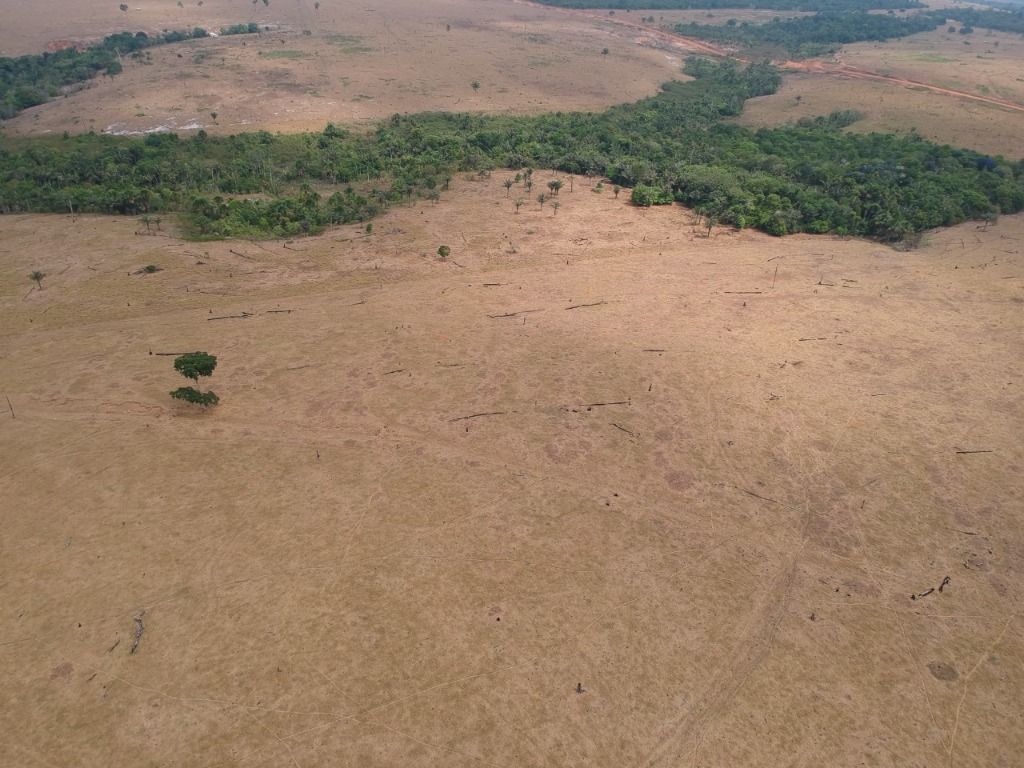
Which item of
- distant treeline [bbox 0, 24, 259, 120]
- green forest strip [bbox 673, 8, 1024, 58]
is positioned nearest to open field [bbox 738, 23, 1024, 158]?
green forest strip [bbox 673, 8, 1024, 58]

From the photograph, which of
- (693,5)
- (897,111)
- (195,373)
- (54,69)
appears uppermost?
(693,5)

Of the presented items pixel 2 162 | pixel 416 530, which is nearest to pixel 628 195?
pixel 416 530

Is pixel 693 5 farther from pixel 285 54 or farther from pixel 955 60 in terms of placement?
pixel 285 54

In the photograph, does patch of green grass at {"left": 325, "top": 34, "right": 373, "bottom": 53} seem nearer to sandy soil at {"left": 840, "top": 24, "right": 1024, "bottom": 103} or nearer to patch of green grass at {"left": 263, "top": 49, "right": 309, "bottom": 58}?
patch of green grass at {"left": 263, "top": 49, "right": 309, "bottom": 58}

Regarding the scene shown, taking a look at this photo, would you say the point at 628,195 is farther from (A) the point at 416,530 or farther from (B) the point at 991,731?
(B) the point at 991,731

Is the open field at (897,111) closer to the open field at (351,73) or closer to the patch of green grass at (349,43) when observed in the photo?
the open field at (351,73)

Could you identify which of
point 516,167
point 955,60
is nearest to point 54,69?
point 516,167

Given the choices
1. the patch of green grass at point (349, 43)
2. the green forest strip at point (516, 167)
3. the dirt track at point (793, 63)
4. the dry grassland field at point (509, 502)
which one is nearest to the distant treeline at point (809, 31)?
the dirt track at point (793, 63)
